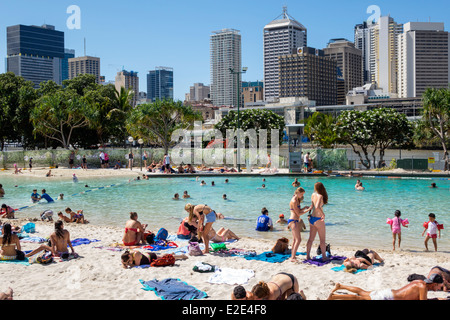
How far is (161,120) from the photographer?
1718 inches

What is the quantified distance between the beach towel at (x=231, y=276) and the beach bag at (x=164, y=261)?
1.23 m

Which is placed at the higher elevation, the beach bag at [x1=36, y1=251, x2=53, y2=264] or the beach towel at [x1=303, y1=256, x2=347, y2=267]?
the beach bag at [x1=36, y1=251, x2=53, y2=264]

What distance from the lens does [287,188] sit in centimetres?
2755

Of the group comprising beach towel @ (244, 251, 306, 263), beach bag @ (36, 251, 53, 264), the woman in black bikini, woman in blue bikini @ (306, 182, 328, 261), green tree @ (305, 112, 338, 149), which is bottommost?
beach towel @ (244, 251, 306, 263)

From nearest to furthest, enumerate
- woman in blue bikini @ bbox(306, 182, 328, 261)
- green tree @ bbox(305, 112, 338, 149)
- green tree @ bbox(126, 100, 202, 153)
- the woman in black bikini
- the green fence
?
the woman in black bikini
woman in blue bikini @ bbox(306, 182, 328, 261)
the green fence
green tree @ bbox(126, 100, 202, 153)
green tree @ bbox(305, 112, 338, 149)

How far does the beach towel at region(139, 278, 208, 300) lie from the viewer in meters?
8.14

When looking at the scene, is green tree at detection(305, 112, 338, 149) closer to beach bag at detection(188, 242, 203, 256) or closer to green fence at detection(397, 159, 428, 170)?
green fence at detection(397, 159, 428, 170)

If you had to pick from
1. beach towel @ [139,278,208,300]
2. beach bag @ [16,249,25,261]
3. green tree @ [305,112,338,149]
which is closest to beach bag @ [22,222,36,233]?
beach bag @ [16,249,25,261]

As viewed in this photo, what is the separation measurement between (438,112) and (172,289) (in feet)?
103

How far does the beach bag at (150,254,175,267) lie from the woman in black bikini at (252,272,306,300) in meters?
→ 3.41

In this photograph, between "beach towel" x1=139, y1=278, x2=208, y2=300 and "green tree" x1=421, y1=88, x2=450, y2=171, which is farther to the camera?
"green tree" x1=421, y1=88, x2=450, y2=171

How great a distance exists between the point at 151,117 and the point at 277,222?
29.0m

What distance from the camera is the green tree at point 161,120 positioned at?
42875 mm
